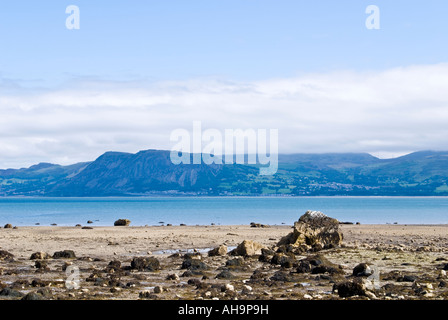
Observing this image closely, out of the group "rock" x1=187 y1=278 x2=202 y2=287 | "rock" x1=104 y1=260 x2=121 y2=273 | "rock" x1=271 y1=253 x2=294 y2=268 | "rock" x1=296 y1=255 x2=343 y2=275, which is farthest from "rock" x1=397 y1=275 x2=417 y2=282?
"rock" x1=104 y1=260 x2=121 y2=273

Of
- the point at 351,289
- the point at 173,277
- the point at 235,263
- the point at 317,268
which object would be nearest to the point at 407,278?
the point at 317,268

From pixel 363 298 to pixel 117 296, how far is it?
27.3 feet

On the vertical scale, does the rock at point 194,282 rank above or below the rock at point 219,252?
above

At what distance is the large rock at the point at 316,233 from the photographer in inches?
1453

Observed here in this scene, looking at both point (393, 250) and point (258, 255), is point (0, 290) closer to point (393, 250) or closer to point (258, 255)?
point (258, 255)

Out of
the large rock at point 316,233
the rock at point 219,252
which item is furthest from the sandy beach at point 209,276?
the large rock at point 316,233

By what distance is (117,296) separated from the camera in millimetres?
19125

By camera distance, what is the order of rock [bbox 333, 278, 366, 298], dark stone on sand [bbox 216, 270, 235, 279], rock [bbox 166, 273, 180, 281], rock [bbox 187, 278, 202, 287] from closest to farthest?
1. rock [bbox 333, 278, 366, 298]
2. rock [bbox 187, 278, 202, 287]
3. rock [bbox 166, 273, 180, 281]
4. dark stone on sand [bbox 216, 270, 235, 279]

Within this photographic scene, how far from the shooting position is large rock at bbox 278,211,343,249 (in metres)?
36.9

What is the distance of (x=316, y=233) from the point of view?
37219 mm

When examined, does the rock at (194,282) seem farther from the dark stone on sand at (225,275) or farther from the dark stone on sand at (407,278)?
the dark stone on sand at (407,278)

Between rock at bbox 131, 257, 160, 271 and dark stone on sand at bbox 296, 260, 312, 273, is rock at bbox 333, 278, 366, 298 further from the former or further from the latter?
rock at bbox 131, 257, 160, 271
